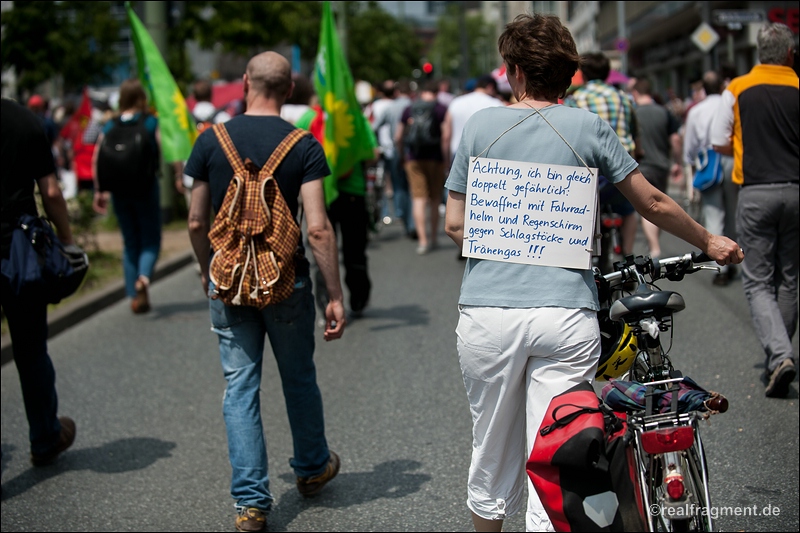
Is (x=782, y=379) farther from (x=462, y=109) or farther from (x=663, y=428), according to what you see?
(x=462, y=109)

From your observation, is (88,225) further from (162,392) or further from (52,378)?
(52,378)

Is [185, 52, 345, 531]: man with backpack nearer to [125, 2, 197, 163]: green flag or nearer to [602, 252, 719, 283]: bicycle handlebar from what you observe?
[602, 252, 719, 283]: bicycle handlebar

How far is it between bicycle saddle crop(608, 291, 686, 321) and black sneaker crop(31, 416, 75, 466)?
10.9 ft

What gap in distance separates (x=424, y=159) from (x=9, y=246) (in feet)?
26.5

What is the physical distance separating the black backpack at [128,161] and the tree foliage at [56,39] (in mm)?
1071

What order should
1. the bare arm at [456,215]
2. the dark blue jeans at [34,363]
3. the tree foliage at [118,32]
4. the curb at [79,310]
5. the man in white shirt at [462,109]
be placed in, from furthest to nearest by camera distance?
1. the man in white shirt at [462,109]
2. the tree foliage at [118,32]
3. the curb at [79,310]
4. the dark blue jeans at [34,363]
5. the bare arm at [456,215]

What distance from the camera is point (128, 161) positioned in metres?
8.67

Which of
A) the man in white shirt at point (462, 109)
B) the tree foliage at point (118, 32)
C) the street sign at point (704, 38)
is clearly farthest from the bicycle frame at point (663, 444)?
the street sign at point (704, 38)

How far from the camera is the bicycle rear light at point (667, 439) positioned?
107 inches

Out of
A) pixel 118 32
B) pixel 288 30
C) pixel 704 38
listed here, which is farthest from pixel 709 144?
pixel 288 30

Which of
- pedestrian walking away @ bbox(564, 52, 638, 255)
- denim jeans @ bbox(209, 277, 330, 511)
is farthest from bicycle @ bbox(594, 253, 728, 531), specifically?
pedestrian walking away @ bbox(564, 52, 638, 255)

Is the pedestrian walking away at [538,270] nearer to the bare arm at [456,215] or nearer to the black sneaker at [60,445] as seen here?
the bare arm at [456,215]

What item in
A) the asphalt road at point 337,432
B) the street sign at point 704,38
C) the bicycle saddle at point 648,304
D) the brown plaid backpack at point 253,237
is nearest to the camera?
the bicycle saddle at point 648,304

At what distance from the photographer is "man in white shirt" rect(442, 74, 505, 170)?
11.5m
